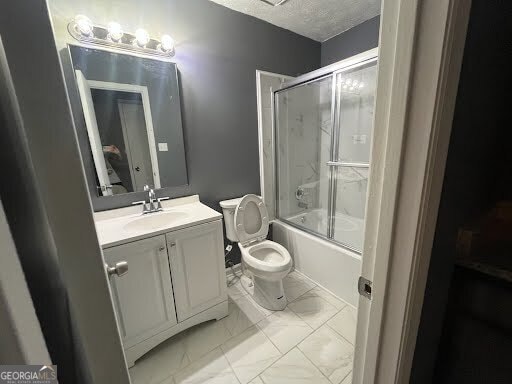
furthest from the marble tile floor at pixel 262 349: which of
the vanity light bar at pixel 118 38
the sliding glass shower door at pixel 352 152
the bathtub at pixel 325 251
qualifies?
the vanity light bar at pixel 118 38

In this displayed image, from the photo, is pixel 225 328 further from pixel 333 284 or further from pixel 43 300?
pixel 43 300

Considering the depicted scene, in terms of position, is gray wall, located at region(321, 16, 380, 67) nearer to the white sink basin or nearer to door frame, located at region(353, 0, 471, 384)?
door frame, located at region(353, 0, 471, 384)

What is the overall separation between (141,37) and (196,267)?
5.39 feet

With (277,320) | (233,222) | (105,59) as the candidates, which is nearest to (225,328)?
(277,320)

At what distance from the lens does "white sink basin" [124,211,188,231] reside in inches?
60.7

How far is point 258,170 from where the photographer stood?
90.1 inches

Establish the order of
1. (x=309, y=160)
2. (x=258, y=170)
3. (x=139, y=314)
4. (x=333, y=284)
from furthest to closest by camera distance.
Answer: (x=309, y=160) < (x=258, y=170) < (x=333, y=284) < (x=139, y=314)

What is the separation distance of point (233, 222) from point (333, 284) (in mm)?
1036

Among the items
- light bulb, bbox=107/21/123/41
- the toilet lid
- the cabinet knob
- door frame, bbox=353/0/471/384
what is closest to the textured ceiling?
Answer: light bulb, bbox=107/21/123/41

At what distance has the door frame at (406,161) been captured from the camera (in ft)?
1.48

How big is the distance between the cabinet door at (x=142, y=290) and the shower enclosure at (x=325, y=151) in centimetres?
141

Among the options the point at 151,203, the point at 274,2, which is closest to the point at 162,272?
the point at 151,203

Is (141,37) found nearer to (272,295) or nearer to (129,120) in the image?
(129,120)

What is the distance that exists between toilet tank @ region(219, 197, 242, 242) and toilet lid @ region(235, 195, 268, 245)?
0.25 ft
